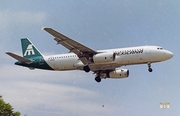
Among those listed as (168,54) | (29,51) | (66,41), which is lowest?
(168,54)

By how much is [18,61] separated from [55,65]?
6.95 metres

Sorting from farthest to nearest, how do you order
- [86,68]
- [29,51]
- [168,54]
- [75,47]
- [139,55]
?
1. [29,51]
2. [86,68]
3. [75,47]
4. [168,54]
5. [139,55]

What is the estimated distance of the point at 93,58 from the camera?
62812 mm

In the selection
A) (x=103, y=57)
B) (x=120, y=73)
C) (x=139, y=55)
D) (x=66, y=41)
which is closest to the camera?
(x=139, y=55)

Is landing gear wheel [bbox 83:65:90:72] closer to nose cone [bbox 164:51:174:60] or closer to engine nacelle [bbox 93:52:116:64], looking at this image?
engine nacelle [bbox 93:52:116:64]

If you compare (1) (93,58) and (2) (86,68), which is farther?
(2) (86,68)

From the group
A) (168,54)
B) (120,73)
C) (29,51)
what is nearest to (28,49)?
(29,51)

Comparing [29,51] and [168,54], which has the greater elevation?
[29,51]

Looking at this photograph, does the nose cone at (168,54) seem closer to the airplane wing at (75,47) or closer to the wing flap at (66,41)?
the airplane wing at (75,47)

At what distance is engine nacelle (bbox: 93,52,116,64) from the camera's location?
61250 mm

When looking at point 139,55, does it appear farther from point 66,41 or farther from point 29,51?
point 29,51

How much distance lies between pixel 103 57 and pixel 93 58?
184cm

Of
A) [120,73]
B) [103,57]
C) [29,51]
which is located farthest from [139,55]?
[29,51]

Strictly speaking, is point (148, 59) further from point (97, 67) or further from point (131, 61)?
point (97, 67)
